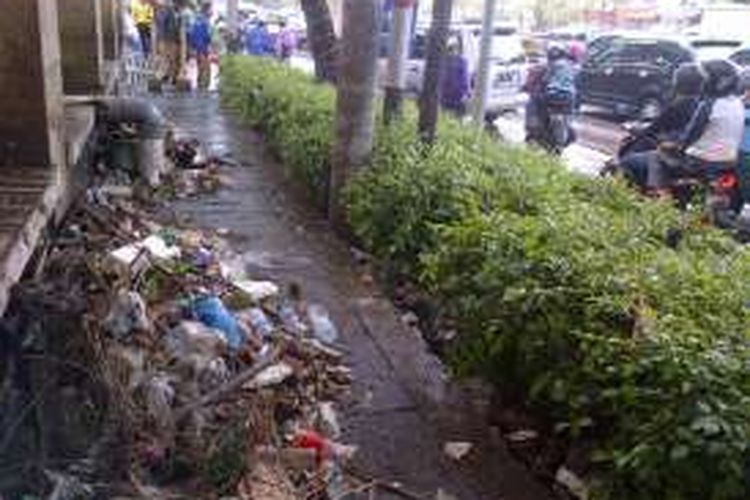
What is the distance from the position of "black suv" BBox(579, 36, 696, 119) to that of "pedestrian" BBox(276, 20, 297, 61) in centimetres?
830

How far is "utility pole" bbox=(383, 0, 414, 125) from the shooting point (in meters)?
8.97

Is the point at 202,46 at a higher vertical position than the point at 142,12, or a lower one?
lower

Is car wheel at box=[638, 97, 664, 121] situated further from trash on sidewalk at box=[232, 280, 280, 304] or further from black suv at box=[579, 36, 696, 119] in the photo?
trash on sidewalk at box=[232, 280, 280, 304]

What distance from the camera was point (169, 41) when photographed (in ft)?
68.9

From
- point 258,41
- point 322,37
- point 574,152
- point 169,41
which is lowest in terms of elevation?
point 574,152

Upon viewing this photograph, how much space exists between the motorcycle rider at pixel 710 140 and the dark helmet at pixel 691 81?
15 centimetres

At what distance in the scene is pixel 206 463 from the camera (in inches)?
173

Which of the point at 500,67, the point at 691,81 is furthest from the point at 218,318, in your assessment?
the point at 500,67

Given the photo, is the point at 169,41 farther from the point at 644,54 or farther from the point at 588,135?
the point at 644,54

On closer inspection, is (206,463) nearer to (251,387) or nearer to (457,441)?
(251,387)

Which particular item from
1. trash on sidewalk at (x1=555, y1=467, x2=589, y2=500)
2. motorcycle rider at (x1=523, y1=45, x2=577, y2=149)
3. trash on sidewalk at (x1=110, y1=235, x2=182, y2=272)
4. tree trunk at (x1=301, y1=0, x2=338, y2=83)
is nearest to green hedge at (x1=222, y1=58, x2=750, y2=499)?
A: trash on sidewalk at (x1=555, y1=467, x2=589, y2=500)

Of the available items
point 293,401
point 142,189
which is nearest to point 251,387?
point 293,401

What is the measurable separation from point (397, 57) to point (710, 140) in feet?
10.1

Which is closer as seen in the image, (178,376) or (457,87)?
(178,376)
